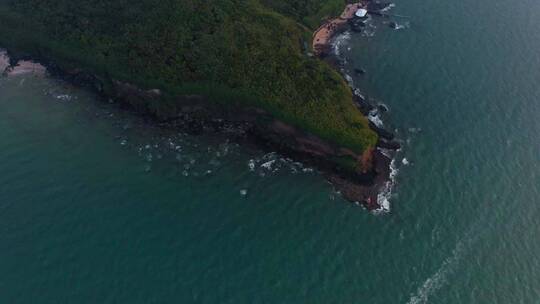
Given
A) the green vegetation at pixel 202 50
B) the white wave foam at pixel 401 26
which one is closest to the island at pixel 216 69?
the green vegetation at pixel 202 50

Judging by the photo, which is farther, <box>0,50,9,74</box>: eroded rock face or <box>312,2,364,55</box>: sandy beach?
<box>312,2,364,55</box>: sandy beach

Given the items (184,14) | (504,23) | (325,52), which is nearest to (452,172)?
(325,52)

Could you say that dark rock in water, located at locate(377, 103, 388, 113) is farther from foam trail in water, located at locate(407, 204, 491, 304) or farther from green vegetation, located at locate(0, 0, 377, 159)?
foam trail in water, located at locate(407, 204, 491, 304)

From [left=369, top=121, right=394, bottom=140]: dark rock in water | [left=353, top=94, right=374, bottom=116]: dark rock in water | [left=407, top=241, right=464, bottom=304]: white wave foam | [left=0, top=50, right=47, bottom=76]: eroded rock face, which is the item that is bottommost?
[left=407, top=241, right=464, bottom=304]: white wave foam

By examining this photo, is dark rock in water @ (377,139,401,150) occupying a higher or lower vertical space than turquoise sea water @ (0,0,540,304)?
higher

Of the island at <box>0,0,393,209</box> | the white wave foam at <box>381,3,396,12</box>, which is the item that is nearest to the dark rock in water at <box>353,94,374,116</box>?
the island at <box>0,0,393,209</box>

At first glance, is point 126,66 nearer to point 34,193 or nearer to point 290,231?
point 34,193

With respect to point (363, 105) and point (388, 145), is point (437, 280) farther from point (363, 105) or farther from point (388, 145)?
point (363, 105)
